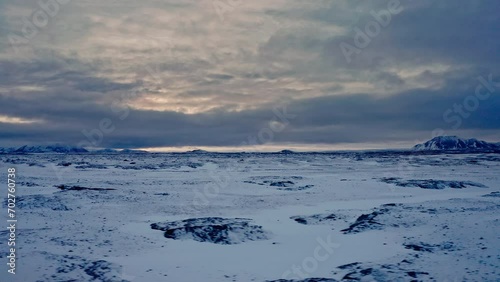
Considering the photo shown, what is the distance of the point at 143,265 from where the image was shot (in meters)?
13.8

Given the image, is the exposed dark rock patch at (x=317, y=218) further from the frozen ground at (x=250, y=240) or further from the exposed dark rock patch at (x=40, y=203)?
the exposed dark rock patch at (x=40, y=203)

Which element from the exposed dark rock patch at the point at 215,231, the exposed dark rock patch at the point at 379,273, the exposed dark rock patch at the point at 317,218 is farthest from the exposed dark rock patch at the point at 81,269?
the exposed dark rock patch at the point at 317,218

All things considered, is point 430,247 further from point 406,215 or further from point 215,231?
point 215,231

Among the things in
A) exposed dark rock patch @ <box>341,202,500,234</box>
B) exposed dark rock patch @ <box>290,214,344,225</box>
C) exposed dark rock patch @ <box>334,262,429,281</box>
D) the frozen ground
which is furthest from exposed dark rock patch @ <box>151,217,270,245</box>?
exposed dark rock patch @ <box>334,262,429,281</box>

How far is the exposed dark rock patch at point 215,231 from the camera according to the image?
17750 millimetres

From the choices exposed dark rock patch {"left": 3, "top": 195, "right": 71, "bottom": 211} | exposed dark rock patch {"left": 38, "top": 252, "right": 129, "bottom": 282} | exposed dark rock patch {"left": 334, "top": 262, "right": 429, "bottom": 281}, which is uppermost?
exposed dark rock patch {"left": 3, "top": 195, "right": 71, "bottom": 211}

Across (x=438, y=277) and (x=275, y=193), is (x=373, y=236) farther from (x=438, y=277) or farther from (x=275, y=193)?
(x=275, y=193)

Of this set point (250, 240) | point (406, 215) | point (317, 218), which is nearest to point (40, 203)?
point (250, 240)

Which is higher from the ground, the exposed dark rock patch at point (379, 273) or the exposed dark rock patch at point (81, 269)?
the exposed dark rock patch at point (379, 273)

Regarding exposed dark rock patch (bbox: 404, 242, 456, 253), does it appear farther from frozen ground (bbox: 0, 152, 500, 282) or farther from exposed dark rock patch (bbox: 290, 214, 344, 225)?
exposed dark rock patch (bbox: 290, 214, 344, 225)

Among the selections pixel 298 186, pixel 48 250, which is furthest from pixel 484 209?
pixel 48 250

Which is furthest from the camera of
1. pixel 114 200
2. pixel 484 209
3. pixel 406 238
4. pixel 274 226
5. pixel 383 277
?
pixel 114 200

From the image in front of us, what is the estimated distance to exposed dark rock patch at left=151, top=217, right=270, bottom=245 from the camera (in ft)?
58.2

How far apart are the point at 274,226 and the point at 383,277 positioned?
9.12 metres
